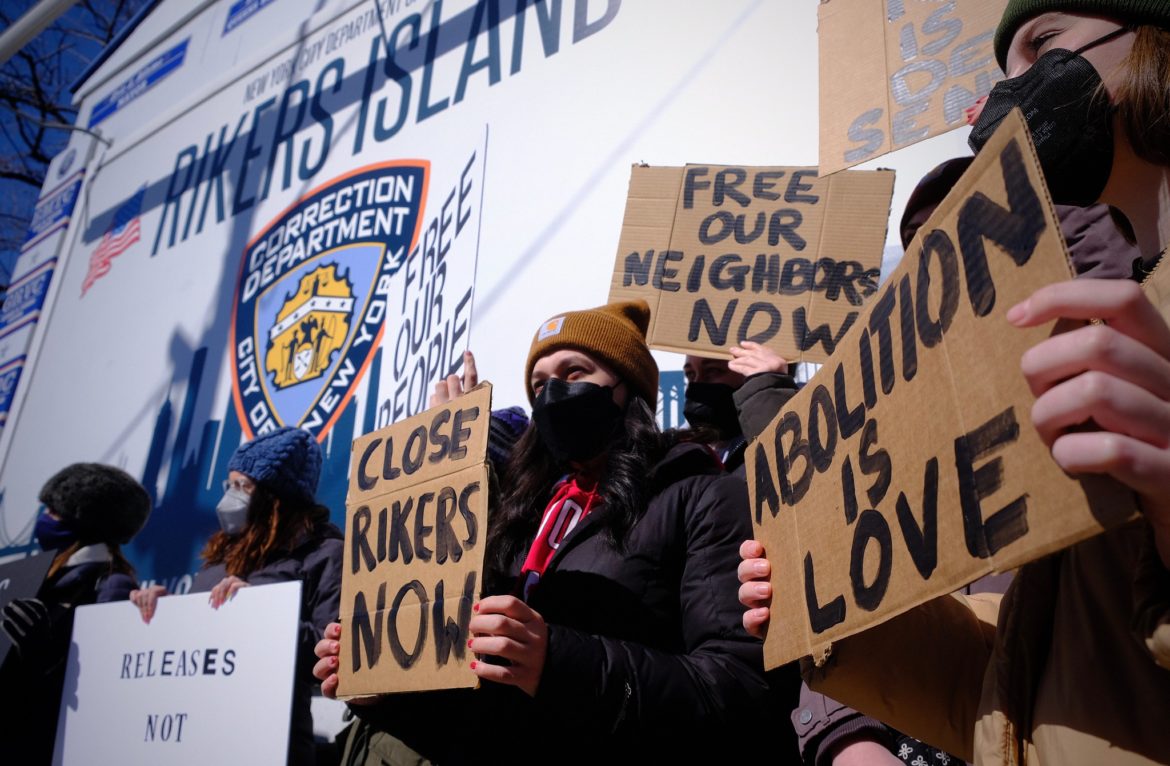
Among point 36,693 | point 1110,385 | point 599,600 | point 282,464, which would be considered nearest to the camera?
point 1110,385

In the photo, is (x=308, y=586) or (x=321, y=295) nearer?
(x=308, y=586)

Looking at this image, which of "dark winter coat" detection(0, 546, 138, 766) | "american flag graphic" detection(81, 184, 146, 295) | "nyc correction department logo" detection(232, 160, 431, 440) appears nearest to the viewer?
"dark winter coat" detection(0, 546, 138, 766)

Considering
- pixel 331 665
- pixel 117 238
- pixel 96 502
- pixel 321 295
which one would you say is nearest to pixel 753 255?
pixel 331 665

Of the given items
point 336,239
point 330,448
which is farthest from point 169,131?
point 330,448

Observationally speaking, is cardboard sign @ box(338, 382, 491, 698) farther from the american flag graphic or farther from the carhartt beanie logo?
the american flag graphic

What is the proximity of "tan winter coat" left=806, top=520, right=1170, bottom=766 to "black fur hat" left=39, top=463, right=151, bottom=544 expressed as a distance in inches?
119

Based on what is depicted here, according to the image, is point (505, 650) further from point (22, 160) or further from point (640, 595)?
point (22, 160)

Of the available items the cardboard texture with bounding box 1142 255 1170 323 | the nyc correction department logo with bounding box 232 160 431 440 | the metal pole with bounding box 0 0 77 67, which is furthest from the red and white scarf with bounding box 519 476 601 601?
the metal pole with bounding box 0 0 77 67

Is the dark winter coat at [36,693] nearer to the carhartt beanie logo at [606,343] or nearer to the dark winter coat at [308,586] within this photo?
the dark winter coat at [308,586]

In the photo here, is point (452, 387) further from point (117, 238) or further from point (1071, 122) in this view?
point (117, 238)

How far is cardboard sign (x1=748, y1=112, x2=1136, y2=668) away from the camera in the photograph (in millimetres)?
632

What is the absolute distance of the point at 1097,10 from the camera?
3.46ft

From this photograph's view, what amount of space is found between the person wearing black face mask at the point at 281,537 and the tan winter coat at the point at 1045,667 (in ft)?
5.67

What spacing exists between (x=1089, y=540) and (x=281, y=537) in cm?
241
